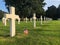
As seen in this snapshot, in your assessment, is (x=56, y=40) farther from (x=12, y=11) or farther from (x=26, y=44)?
(x=12, y=11)

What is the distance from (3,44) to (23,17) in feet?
158

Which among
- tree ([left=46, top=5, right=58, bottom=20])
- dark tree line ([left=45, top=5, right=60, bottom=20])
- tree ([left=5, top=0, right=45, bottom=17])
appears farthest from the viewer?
dark tree line ([left=45, top=5, right=60, bottom=20])

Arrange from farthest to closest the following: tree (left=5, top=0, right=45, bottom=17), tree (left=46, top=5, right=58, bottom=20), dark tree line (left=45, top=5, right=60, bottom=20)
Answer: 1. dark tree line (left=45, top=5, right=60, bottom=20)
2. tree (left=46, top=5, right=58, bottom=20)
3. tree (left=5, top=0, right=45, bottom=17)

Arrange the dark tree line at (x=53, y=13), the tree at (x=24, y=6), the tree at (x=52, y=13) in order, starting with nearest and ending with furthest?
the tree at (x=24, y=6) → the tree at (x=52, y=13) → the dark tree line at (x=53, y=13)

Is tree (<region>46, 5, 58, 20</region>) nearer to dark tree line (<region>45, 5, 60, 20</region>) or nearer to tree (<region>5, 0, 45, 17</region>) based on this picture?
dark tree line (<region>45, 5, 60, 20</region>)

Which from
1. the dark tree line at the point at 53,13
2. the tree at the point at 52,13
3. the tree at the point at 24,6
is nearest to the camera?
the tree at the point at 24,6

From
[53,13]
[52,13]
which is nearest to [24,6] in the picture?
[53,13]

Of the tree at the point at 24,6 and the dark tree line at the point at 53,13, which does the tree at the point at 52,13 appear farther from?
the tree at the point at 24,6

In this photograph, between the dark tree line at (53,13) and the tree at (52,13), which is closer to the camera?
the tree at (52,13)

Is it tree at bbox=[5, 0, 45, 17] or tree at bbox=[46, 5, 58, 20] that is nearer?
tree at bbox=[5, 0, 45, 17]

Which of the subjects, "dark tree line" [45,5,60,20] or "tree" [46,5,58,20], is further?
"dark tree line" [45,5,60,20]

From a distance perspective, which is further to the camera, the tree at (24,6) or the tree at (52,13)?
the tree at (52,13)

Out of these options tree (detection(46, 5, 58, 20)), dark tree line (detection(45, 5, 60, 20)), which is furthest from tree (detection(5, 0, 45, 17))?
dark tree line (detection(45, 5, 60, 20))

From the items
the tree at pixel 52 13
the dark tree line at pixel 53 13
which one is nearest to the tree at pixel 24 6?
the tree at pixel 52 13
